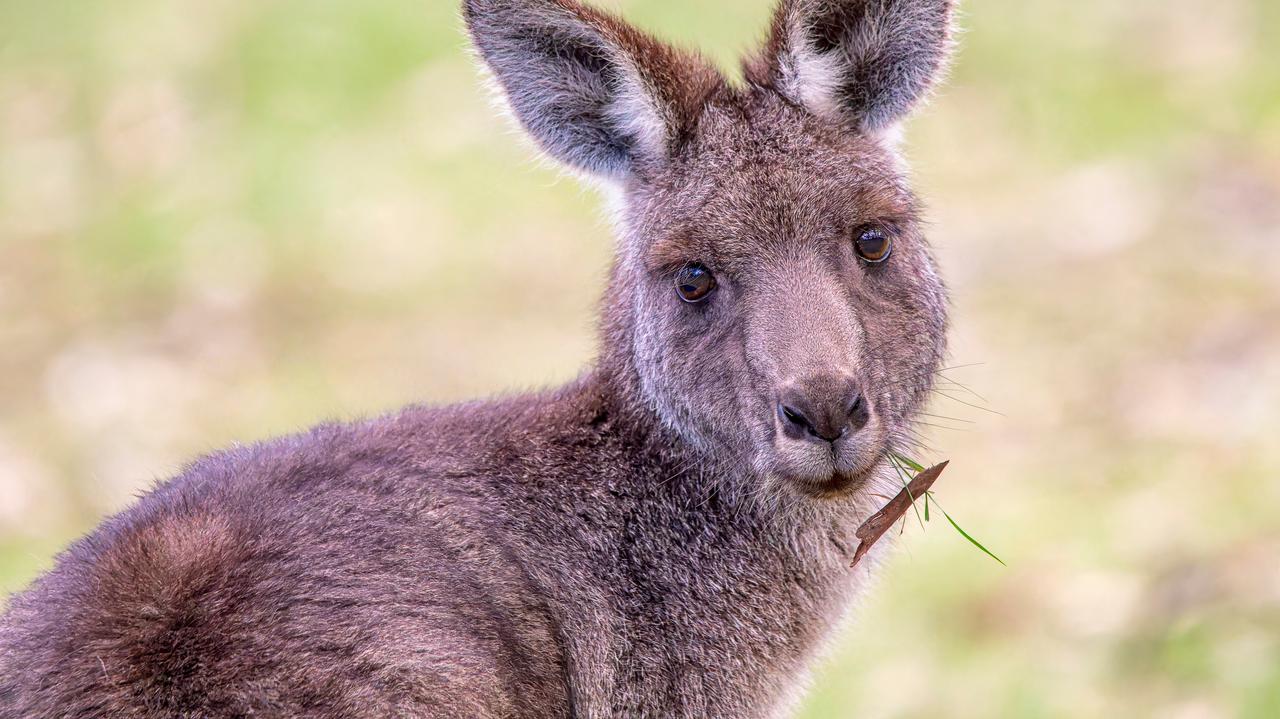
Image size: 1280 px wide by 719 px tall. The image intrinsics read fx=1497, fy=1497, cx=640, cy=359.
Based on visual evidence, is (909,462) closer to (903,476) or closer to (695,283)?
(903,476)

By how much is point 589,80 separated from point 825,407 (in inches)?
76.6

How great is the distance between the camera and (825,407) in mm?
5301

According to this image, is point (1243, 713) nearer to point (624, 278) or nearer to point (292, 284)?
point (624, 278)

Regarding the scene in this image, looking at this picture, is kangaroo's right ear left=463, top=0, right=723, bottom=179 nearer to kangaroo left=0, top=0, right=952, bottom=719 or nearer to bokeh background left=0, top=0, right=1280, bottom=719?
kangaroo left=0, top=0, right=952, bottom=719

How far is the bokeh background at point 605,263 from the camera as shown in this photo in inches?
380

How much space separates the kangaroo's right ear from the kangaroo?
0.5 inches

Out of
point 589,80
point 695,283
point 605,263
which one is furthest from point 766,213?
point 605,263

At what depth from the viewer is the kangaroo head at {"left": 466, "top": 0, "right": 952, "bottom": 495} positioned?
5.60 metres

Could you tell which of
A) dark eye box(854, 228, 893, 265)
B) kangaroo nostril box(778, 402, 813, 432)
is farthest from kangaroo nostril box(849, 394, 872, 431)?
dark eye box(854, 228, 893, 265)

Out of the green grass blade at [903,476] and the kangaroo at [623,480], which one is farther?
the green grass blade at [903,476]

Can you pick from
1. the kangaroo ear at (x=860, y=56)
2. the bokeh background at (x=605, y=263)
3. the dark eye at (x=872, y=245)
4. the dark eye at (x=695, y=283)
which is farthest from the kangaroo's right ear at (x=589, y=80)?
the bokeh background at (x=605, y=263)

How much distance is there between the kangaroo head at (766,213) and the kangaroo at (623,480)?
0.01m

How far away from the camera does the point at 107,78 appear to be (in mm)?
17375

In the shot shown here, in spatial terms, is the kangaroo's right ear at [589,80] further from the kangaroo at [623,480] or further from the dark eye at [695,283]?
the dark eye at [695,283]
